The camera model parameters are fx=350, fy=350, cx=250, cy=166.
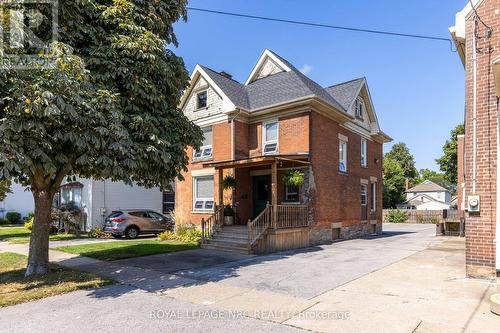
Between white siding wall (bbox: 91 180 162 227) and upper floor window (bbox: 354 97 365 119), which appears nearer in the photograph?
upper floor window (bbox: 354 97 365 119)

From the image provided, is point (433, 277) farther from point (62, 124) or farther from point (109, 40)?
point (109, 40)

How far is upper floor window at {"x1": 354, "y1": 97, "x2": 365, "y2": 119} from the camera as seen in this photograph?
20.3 metres

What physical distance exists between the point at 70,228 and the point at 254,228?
46.0 ft

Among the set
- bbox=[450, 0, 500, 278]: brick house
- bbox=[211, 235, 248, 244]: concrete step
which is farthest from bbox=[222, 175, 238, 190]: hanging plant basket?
bbox=[450, 0, 500, 278]: brick house

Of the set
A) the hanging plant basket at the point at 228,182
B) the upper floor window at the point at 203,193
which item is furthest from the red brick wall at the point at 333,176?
the upper floor window at the point at 203,193

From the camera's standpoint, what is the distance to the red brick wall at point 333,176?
1562 cm

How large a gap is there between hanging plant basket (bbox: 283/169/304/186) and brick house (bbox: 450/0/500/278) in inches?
258

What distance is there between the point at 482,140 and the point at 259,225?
783 centimetres

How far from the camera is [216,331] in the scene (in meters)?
5.24

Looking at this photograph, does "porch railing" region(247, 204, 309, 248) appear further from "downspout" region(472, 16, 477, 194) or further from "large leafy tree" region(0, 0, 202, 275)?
"downspout" region(472, 16, 477, 194)

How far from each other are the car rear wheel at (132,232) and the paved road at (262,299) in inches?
321

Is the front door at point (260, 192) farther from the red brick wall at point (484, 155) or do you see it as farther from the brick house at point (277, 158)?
the red brick wall at point (484, 155)

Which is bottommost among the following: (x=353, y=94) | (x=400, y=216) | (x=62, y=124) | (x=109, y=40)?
(x=400, y=216)

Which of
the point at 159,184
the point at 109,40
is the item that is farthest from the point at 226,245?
the point at 109,40
